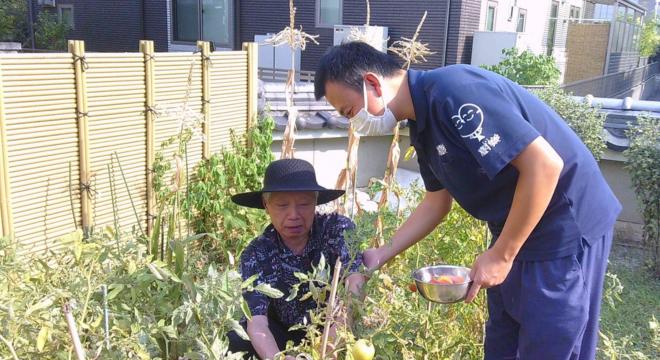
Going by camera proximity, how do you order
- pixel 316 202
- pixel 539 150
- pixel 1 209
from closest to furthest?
pixel 539 150
pixel 316 202
pixel 1 209

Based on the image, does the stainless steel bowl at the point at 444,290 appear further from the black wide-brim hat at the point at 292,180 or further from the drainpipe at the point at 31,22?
the drainpipe at the point at 31,22

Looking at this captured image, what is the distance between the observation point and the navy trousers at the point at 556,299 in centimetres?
170

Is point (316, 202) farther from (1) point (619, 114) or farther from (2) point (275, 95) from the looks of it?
(1) point (619, 114)

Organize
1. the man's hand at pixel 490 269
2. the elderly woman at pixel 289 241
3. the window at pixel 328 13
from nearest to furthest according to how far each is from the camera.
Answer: the man's hand at pixel 490 269 < the elderly woman at pixel 289 241 < the window at pixel 328 13

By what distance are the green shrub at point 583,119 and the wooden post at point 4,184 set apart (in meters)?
4.24

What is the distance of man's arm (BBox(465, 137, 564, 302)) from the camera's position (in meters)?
1.46

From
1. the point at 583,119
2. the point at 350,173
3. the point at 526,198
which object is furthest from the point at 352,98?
the point at 583,119

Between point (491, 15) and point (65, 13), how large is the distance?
10.7 metres

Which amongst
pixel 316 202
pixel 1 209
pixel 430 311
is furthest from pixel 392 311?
pixel 1 209

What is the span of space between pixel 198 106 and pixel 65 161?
1.08 m

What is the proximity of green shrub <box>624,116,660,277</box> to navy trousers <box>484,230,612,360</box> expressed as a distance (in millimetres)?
3144

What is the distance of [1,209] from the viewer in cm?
343

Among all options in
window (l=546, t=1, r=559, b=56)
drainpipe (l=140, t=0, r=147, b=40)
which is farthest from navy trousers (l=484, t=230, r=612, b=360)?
window (l=546, t=1, r=559, b=56)

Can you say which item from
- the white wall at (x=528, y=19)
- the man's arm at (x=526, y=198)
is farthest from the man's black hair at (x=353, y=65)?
the white wall at (x=528, y=19)
